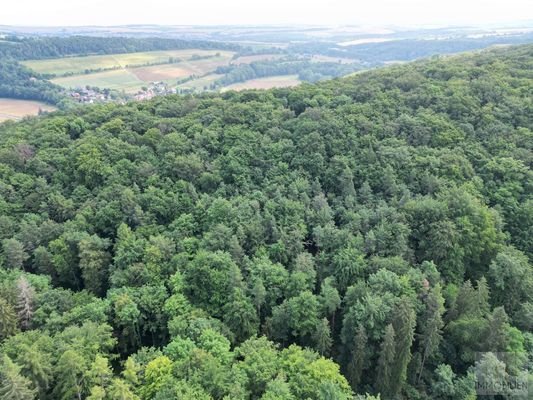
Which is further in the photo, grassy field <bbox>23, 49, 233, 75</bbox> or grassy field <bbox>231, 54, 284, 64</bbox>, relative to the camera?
grassy field <bbox>231, 54, 284, 64</bbox>

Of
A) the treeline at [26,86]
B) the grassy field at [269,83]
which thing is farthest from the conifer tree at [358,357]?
the grassy field at [269,83]

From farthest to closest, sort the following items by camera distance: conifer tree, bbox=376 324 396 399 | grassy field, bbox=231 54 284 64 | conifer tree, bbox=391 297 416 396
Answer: grassy field, bbox=231 54 284 64, conifer tree, bbox=391 297 416 396, conifer tree, bbox=376 324 396 399

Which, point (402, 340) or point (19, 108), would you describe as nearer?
point (402, 340)

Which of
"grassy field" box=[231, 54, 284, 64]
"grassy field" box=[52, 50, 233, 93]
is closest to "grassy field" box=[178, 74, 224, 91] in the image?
"grassy field" box=[52, 50, 233, 93]

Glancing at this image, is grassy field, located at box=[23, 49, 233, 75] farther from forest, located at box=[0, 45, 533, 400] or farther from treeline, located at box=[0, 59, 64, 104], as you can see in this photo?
forest, located at box=[0, 45, 533, 400]

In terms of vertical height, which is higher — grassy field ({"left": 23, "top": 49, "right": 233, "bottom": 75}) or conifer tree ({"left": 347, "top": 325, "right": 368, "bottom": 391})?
grassy field ({"left": 23, "top": 49, "right": 233, "bottom": 75})

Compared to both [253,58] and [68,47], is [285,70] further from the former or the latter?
[68,47]

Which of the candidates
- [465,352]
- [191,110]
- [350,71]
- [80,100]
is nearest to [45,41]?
[80,100]

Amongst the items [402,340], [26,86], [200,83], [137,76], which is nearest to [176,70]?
[200,83]
